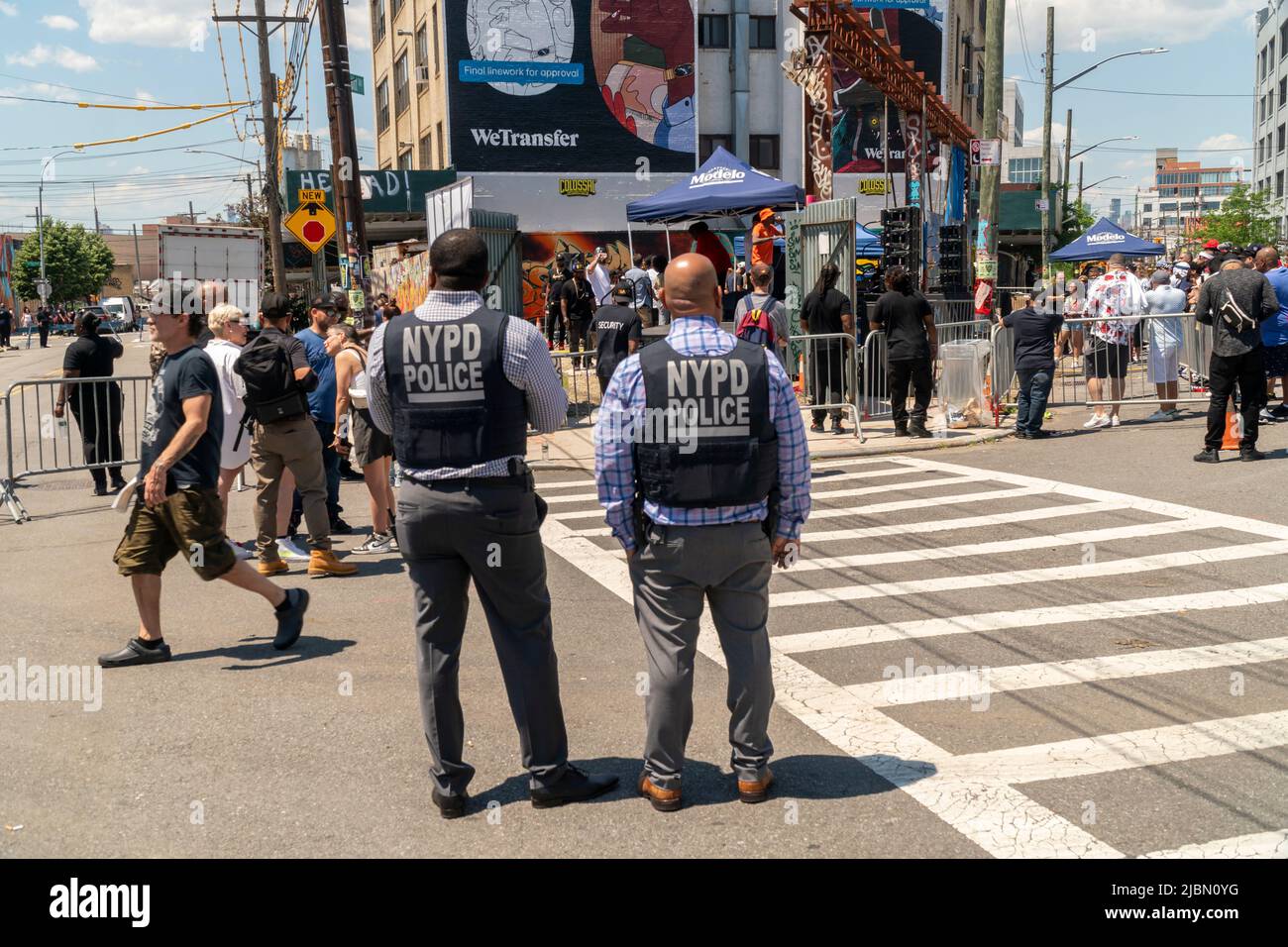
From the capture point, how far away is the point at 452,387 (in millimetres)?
4516

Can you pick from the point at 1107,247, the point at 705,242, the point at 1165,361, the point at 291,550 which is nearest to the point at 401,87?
the point at 1107,247

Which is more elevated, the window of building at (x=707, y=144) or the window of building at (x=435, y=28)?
the window of building at (x=435, y=28)

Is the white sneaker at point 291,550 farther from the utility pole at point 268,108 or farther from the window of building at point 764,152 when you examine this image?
the window of building at point 764,152

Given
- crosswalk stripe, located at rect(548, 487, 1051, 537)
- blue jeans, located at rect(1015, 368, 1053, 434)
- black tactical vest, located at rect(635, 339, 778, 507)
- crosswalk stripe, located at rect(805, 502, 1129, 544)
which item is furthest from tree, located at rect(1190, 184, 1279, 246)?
black tactical vest, located at rect(635, 339, 778, 507)

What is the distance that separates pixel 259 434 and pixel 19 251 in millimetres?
100648

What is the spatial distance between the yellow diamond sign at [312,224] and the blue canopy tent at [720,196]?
187 inches

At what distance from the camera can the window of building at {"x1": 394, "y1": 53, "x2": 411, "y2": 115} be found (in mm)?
43684

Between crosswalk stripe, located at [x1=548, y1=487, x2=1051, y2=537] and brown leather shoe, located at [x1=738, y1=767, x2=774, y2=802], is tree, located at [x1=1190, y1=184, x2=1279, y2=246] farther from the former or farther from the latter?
brown leather shoe, located at [x1=738, y1=767, x2=774, y2=802]

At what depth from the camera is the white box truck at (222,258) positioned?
89.6 ft

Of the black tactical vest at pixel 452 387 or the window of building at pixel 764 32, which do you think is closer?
the black tactical vest at pixel 452 387

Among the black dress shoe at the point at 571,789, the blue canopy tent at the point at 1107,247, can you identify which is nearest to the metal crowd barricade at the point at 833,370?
the black dress shoe at the point at 571,789

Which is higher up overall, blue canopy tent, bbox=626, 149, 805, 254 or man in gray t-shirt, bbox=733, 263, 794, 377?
blue canopy tent, bbox=626, 149, 805, 254

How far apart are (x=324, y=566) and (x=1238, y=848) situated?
249 inches

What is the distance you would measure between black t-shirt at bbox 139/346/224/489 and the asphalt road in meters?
1.07
